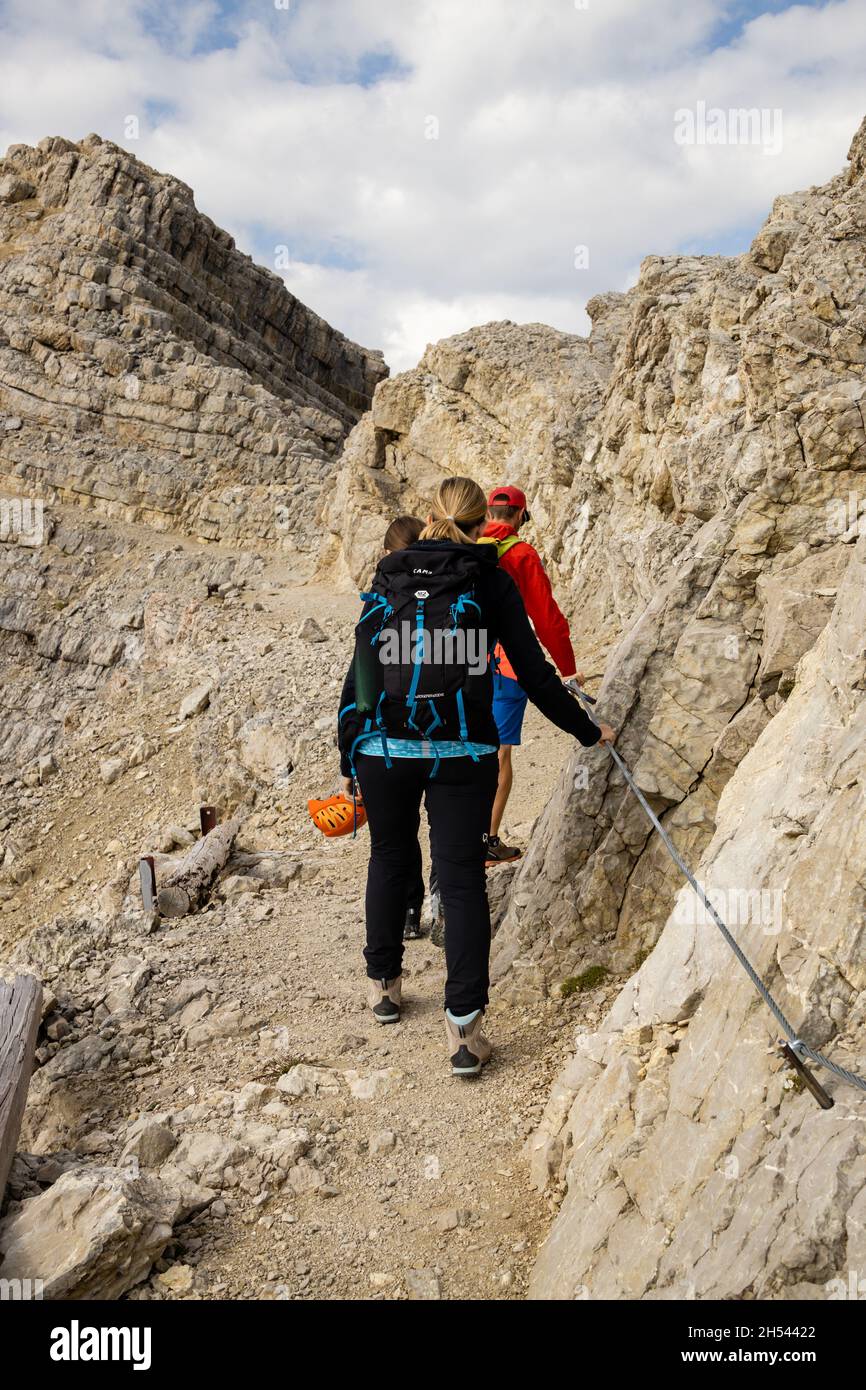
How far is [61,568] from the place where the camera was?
856 inches

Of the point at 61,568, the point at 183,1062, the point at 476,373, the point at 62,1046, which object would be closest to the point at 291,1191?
the point at 183,1062

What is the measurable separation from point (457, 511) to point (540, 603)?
1.21m

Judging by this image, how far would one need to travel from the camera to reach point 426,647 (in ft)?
11.6

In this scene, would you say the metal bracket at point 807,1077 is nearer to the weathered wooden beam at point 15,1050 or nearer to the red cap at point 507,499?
the weathered wooden beam at point 15,1050

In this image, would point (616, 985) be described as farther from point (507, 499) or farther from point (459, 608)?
point (507, 499)

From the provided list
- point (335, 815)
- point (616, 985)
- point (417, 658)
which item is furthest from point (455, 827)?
point (616, 985)

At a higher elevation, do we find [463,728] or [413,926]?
[463,728]

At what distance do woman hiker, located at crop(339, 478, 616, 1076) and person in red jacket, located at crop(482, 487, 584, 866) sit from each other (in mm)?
703

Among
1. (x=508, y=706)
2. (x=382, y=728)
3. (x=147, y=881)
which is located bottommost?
(x=147, y=881)

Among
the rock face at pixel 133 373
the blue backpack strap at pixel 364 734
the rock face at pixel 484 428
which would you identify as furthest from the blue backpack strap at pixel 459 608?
→ the rock face at pixel 133 373

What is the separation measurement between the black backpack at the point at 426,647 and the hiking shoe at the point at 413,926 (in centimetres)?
225

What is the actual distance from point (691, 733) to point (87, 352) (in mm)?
24854

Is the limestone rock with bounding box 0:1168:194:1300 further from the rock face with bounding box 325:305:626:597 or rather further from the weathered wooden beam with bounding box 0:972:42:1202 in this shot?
the rock face with bounding box 325:305:626:597

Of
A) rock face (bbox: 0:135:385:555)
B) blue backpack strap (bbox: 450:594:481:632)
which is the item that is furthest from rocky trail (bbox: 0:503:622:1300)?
rock face (bbox: 0:135:385:555)
